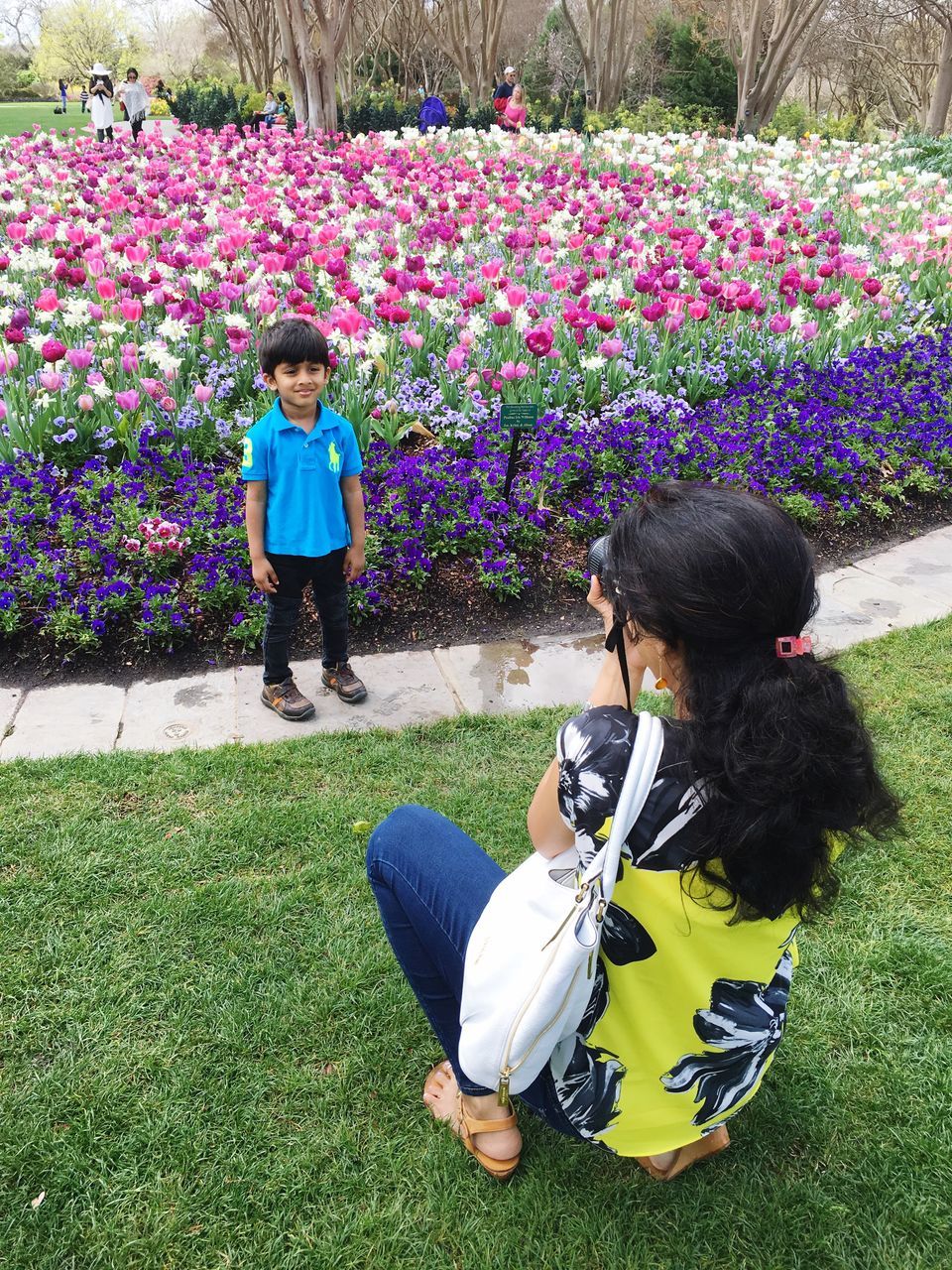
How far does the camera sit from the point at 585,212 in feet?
25.9

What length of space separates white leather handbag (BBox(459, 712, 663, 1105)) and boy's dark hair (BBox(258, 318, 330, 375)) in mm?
1690

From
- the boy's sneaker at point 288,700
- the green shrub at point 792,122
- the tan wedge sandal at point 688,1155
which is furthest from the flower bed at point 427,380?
the green shrub at point 792,122

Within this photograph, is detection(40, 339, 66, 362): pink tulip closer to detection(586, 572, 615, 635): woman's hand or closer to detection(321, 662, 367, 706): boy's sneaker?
detection(321, 662, 367, 706): boy's sneaker

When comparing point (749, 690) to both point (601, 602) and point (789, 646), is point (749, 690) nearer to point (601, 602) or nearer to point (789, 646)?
point (789, 646)

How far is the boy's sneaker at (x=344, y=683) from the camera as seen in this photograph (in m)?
3.07

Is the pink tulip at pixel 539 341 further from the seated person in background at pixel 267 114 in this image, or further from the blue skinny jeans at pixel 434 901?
the seated person in background at pixel 267 114

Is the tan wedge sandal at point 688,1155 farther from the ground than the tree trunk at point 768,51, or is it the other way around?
the tree trunk at point 768,51

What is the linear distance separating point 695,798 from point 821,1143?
110 centimetres

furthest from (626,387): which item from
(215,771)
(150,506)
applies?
(215,771)

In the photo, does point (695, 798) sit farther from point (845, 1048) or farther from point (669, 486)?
point (845, 1048)

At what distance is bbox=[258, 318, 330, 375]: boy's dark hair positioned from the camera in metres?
2.48

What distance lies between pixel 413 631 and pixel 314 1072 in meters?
1.87

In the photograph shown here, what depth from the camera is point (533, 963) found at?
122cm

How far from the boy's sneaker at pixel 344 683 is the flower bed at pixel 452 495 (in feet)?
1.15
